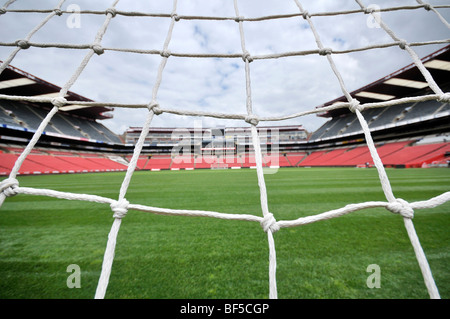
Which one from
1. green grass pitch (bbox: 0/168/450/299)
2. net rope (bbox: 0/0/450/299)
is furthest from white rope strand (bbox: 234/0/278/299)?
green grass pitch (bbox: 0/168/450/299)

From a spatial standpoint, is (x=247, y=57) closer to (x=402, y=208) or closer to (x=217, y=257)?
(x=402, y=208)

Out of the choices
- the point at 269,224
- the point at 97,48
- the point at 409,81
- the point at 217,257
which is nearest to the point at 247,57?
the point at 97,48

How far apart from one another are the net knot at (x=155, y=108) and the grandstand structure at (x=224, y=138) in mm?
11395

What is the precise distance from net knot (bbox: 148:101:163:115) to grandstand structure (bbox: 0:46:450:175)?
11.4 m

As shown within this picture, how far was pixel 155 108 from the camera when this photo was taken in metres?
1.01

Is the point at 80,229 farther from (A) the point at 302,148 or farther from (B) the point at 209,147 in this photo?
(A) the point at 302,148

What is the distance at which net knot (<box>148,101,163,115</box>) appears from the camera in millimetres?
995

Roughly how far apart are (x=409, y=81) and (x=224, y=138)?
16036 mm

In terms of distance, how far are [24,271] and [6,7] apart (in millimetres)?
1842

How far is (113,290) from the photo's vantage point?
2.88 ft

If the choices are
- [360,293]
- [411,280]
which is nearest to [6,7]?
[360,293]

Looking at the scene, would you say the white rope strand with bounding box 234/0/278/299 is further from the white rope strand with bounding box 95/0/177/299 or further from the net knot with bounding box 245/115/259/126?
the white rope strand with bounding box 95/0/177/299

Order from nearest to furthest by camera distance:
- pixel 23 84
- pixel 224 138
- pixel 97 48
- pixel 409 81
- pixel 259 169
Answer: pixel 259 169 → pixel 97 48 → pixel 23 84 → pixel 409 81 → pixel 224 138
